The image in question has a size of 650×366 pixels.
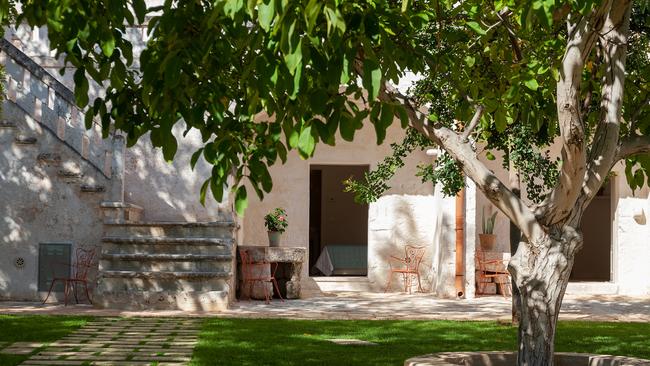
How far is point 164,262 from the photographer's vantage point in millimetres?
13609

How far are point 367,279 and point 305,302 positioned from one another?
3231 mm

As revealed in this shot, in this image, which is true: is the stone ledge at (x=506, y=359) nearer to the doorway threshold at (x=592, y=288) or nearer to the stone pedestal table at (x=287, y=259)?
the stone pedestal table at (x=287, y=259)

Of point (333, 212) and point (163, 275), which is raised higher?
point (333, 212)

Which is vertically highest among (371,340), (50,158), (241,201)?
(50,158)

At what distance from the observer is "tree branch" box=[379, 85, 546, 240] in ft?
19.3

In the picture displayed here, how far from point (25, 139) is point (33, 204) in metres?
0.88

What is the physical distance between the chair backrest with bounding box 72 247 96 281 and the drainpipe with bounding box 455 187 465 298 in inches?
219

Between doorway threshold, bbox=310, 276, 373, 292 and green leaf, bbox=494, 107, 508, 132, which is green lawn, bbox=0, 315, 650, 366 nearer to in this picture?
green leaf, bbox=494, 107, 508, 132

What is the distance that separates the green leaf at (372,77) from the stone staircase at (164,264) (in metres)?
9.98

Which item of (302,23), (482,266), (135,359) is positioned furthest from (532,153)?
(302,23)

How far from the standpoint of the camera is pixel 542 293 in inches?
229

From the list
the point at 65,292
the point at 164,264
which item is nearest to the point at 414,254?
the point at 164,264

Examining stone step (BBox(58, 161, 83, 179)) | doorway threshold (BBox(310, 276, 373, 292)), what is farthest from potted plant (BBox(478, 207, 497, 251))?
stone step (BBox(58, 161, 83, 179))

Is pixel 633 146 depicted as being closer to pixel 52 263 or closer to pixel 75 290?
pixel 75 290
